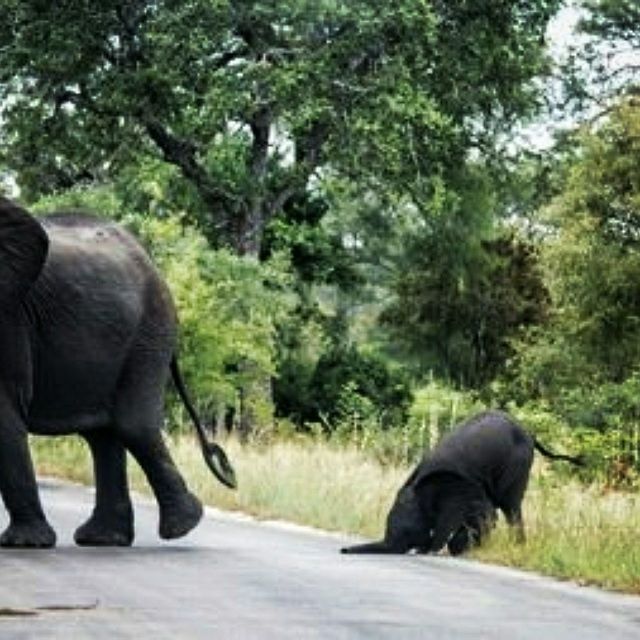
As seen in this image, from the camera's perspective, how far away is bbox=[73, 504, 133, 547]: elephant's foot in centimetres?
1364

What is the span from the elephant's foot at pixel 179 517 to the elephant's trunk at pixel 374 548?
3.51 feet

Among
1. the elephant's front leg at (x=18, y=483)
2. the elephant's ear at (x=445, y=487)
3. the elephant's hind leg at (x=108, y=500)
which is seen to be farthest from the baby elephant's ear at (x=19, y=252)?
the elephant's ear at (x=445, y=487)

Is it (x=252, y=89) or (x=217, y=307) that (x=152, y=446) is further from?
(x=252, y=89)

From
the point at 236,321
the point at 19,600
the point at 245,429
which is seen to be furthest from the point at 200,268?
the point at 19,600

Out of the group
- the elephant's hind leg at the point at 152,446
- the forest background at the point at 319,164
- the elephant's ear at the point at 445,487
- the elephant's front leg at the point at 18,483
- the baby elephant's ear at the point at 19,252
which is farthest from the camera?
the forest background at the point at 319,164

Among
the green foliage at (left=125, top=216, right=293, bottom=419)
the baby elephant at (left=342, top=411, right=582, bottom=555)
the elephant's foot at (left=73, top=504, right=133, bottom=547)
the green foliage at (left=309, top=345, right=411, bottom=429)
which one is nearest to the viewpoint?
the elephant's foot at (left=73, top=504, right=133, bottom=547)

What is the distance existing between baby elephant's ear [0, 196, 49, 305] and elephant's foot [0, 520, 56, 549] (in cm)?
144

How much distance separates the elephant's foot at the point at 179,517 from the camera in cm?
1384

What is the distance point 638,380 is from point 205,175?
12.2 metres

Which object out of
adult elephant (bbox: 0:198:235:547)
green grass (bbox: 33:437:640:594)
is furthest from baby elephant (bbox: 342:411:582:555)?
adult elephant (bbox: 0:198:235:547)

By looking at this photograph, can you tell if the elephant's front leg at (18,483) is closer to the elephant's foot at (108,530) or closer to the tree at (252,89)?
the elephant's foot at (108,530)

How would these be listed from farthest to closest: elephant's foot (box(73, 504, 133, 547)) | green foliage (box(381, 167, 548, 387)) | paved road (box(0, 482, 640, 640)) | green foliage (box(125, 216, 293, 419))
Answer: green foliage (box(381, 167, 548, 387))
green foliage (box(125, 216, 293, 419))
elephant's foot (box(73, 504, 133, 547))
paved road (box(0, 482, 640, 640))

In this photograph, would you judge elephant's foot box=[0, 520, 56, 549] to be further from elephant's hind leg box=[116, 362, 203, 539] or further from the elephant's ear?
the elephant's ear

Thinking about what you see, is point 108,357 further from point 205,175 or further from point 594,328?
point 205,175
